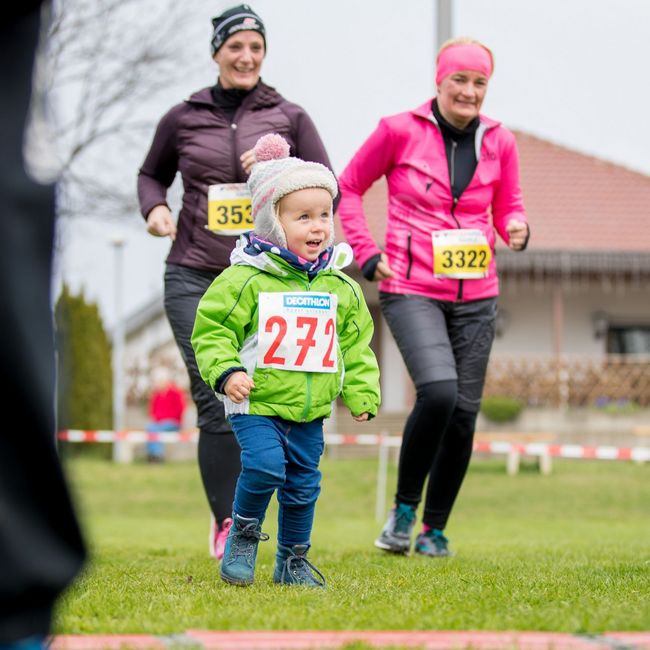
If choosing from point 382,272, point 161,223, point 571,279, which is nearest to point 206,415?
point 161,223

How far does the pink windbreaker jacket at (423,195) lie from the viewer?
583 cm

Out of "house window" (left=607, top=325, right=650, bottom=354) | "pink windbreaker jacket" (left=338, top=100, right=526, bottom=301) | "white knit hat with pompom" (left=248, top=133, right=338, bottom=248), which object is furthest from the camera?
"house window" (left=607, top=325, right=650, bottom=354)

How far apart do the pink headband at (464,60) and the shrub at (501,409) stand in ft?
59.6

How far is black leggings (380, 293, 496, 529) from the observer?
5.66 m

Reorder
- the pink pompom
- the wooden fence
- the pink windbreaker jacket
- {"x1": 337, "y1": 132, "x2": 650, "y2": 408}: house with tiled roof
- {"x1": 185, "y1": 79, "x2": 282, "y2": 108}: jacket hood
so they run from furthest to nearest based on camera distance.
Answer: {"x1": 337, "y1": 132, "x2": 650, "y2": 408}: house with tiled roof, the wooden fence, the pink windbreaker jacket, {"x1": 185, "y1": 79, "x2": 282, "y2": 108}: jacket hood, the pink pompom

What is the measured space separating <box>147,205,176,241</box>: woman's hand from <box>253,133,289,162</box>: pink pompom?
0.68m

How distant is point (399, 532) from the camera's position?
231 inches

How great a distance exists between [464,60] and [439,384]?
1476 millimetres

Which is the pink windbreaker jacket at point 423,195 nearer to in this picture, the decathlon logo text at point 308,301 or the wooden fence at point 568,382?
the decathlon logo text at point 308,301

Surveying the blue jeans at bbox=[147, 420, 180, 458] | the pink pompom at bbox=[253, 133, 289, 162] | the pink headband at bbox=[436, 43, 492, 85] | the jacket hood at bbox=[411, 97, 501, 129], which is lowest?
the blue jeans at bbox=[147, 420, 180, 458]

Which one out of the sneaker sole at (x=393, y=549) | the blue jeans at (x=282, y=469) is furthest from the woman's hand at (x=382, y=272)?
the blue jeans at (x=282, y=469)

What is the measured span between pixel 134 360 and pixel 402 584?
23.8m

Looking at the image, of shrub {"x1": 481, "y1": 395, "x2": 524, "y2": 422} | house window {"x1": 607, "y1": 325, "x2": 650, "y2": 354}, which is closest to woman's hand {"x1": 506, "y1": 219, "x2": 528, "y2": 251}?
shrub {"x1": 481, "y1": 395, "x2": 524, "y2": 422}

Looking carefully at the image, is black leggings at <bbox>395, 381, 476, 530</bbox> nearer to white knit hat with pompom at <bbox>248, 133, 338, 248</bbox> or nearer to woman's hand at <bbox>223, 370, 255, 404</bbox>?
white knit hat with pompom at <bbox>248, 133, 338, 248</bbox>
